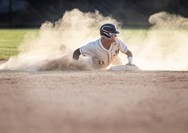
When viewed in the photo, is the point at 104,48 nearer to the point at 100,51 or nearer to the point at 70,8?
the point at 100,51

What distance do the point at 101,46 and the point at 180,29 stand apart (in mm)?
8245

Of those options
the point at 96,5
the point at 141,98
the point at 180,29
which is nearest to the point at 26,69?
the point at 141,98

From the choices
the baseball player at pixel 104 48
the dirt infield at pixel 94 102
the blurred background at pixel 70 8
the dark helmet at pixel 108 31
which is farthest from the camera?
the blurred background at pixel 70 8

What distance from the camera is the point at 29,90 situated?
7965 mm

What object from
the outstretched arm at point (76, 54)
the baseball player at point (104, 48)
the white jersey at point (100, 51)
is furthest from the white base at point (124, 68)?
the outstretched arm at point (76, 54)

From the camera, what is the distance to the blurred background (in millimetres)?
31538

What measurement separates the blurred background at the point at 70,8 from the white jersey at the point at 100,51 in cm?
2036

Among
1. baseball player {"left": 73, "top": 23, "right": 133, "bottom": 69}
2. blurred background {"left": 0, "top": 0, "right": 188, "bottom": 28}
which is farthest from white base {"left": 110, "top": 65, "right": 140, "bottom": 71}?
blurred background {"left": 0, "top": 0, "right": 188, "bottom": 28}

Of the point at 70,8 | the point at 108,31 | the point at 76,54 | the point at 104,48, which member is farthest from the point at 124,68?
the point at 70,8

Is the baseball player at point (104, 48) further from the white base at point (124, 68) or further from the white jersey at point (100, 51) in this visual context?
the white base at point (124, 68)

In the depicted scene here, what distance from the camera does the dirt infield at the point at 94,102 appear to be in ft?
18.3

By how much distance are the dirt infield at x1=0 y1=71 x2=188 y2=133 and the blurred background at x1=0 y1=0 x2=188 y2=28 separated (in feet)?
71.4

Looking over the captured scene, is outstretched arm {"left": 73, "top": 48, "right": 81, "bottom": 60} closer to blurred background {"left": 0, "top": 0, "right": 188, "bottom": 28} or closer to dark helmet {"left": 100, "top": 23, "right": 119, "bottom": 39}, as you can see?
dark helmet {"left": 100, "top": 23, "right": 119, "bottom": 39}

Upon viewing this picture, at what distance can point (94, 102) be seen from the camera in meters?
6.89
